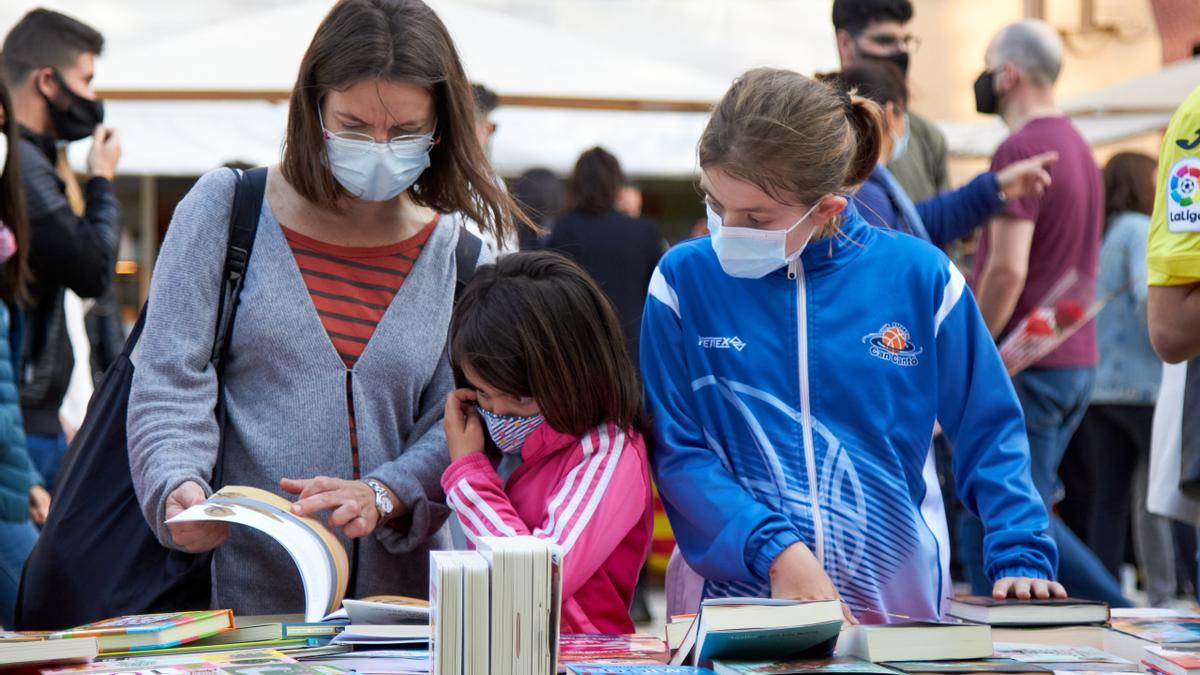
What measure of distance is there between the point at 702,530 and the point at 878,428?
326 millimetres

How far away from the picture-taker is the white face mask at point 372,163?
2.23m

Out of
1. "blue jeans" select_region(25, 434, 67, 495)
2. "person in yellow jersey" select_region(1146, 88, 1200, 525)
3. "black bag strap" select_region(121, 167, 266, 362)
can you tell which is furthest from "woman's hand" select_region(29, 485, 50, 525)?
"person in yellow jersey" select_region(1146, 88, 1200, 525)

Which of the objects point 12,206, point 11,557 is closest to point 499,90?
point 12,206

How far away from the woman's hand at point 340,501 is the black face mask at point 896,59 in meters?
2.24

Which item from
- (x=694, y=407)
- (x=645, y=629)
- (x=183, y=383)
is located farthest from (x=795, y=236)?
(x=645, y=629)

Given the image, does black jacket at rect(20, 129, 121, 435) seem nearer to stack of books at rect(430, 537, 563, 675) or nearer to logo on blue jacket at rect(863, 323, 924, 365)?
logo on blue jacket at rect(863, 323, 924, 365)

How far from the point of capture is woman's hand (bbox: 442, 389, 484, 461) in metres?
2.22

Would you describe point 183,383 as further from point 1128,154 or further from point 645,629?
point 1128,154

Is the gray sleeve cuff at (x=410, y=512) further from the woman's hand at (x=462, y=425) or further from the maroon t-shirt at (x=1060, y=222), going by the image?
the maroon t-shirt at (x=1060, y=222)

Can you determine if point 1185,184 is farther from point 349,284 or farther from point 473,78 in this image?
point 473,78

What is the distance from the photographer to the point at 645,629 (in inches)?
219

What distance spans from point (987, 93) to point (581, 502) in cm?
278

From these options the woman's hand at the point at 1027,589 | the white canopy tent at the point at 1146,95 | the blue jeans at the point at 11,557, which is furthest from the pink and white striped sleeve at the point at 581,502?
the white canopy tent at the point at 1146,95

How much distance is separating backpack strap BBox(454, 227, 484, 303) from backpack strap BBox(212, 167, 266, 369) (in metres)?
0.37
